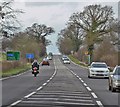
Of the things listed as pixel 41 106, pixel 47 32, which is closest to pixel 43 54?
pixel 47 32

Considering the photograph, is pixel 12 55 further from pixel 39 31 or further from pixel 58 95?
pixel 39 31

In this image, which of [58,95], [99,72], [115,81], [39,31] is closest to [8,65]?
[99,72]

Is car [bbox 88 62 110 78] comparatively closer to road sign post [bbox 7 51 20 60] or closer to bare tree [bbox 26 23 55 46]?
road sign post [bbox 7 51 20 60]

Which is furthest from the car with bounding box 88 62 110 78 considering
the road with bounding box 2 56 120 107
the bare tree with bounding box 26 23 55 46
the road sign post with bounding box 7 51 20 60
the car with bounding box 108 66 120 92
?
the bare tree with bounding box 26 23 55 46

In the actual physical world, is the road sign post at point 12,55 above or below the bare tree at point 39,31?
below

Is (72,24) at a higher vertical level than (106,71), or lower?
higher

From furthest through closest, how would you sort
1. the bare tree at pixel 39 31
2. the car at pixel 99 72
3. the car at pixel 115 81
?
the bare tree at pixel 39 31
the car at pixel 99 72
the car at pixel 115 81

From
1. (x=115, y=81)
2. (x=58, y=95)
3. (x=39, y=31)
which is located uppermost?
(x=39, y=31)

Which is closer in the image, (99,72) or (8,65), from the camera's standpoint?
(99,72)

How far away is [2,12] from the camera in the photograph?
44.7m

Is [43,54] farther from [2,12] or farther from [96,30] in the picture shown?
[2,12]

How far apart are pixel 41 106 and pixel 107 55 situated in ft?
188

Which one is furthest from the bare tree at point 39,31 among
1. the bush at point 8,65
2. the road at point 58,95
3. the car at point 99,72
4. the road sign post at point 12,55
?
the road at point 58,95

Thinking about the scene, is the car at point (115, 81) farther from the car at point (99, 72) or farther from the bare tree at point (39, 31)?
the bare tree at point (39, 31)
